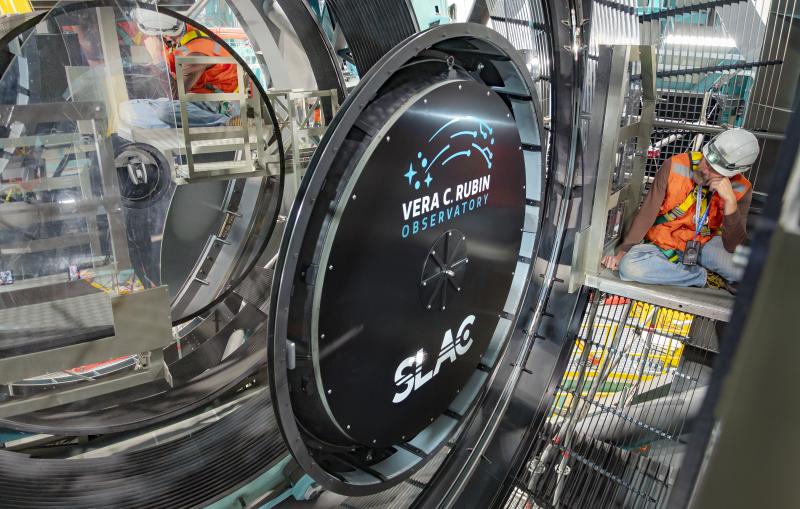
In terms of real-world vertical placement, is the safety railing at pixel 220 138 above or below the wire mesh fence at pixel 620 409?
above

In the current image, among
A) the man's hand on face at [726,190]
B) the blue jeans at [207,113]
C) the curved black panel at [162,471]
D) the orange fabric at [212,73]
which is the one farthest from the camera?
the orange fabric at [212,73]

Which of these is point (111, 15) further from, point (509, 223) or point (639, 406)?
point (639, 406)

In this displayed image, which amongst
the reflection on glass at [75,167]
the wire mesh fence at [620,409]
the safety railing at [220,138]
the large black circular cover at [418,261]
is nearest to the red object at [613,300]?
the wire mesh fence at [620,409]

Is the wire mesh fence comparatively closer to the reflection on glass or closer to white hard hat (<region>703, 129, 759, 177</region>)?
white hard hat (<region>703, 129, 759, 177</region>)

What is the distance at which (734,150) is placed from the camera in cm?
304

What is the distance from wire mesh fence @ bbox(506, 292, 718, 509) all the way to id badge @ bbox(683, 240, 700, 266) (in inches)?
11.6

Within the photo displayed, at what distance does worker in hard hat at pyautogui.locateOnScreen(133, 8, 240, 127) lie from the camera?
3244 mm

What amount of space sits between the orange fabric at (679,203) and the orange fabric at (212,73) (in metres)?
2.63

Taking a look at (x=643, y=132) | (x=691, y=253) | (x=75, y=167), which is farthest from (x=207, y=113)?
(x=691, y=253)

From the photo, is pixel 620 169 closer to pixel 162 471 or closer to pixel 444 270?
pixel 444 270

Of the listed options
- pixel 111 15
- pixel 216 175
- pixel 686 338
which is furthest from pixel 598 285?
pixel 111 15

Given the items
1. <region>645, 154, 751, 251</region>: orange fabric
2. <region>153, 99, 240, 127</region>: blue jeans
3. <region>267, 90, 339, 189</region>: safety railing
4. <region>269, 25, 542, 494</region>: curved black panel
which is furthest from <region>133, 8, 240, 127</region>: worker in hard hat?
<region>645, 154, 751, 251</region>: orange fabric

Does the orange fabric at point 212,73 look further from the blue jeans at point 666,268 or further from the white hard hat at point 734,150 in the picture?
the white hard hat at point 734,150

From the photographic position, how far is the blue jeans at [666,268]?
3123mm
